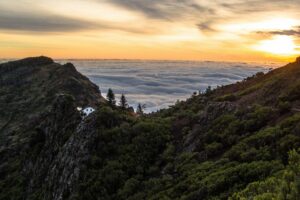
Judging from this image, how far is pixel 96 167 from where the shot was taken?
4919cm

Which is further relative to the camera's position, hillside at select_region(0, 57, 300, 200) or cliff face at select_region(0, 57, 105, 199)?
cliff face at select_region(0, 57, 105, 199)

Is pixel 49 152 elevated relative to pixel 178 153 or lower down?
lower down

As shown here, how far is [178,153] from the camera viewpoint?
46.3 meters

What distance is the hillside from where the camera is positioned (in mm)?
31375

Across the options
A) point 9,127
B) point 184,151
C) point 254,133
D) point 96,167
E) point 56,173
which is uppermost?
point 254,133

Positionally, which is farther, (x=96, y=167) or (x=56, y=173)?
(x=56, y=173)

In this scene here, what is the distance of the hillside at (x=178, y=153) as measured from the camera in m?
31.4

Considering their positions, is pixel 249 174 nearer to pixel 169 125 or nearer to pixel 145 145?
pixel 145 145

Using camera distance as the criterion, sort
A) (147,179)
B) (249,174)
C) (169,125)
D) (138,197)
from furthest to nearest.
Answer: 1. (169,125)
2. (147,179)
3. (138,197)
4. (249,174)

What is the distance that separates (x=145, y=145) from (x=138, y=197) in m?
11.7

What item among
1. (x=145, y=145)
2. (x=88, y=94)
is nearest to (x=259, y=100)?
(x=145, y=145)

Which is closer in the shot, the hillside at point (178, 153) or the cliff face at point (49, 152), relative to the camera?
the hillside at point (178, 153)

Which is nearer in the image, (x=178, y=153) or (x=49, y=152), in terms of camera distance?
(x=178, y=153)

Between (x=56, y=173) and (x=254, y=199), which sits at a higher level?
(x=254, y=199)
